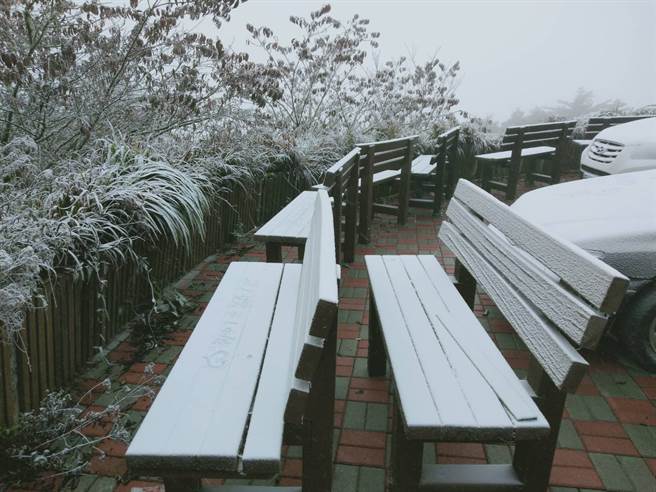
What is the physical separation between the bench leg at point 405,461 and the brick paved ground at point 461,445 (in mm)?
411

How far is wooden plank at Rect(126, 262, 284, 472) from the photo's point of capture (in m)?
1.70

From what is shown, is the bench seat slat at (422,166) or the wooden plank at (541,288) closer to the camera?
the wooden plank at (541,288)

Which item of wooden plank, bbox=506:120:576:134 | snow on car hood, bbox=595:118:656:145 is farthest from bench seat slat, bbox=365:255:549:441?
wooden plank, bbox=506:120:576:134

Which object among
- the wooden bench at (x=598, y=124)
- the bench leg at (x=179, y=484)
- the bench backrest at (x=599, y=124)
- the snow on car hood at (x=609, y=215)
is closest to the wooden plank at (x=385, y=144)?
the snow on car hood at (x=609, y=215)

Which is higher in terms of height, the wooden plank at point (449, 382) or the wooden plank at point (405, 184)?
the wooden plank at point (405, 184)

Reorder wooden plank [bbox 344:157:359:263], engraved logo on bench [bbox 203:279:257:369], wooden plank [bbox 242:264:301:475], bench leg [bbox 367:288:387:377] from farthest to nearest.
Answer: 1. wooden plank [bbox 344:157:359:263]
2. bench leg [bbox 367:288:387:377]
3. engraved logo on bench [bbox 203:279:257:369]
4. wooden plank [bbox 242:264:301:475]

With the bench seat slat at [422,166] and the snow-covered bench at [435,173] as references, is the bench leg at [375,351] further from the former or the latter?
the bench seat slat at [422,166]

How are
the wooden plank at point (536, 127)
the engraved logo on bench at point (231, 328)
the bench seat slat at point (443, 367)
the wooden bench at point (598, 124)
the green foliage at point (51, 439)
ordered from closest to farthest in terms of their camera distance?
the bench seat slat at point (443, 367)
the engraved logo on bench at point (231, 328)
the green foliage at point (51, 439)
the wooden plank at point (536, 127)
the wooden bench at point (598, 124)

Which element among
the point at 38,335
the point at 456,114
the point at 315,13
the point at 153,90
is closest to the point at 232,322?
the point at 38,335

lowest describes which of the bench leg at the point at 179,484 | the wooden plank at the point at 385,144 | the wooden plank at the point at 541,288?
the bench leg at the point at 179,484

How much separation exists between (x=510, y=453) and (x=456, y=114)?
9.62 metres

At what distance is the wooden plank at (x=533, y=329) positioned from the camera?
1.87 metres

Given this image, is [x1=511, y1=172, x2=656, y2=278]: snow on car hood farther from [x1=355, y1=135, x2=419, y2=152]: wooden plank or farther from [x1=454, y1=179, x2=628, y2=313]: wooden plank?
[x1=355, y1=135, x2=419, y2=152]: wooden plank

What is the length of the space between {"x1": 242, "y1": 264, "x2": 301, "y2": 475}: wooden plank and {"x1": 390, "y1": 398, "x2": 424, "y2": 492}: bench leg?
42cm
